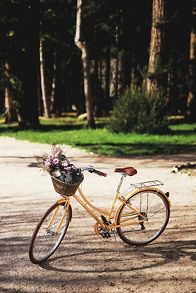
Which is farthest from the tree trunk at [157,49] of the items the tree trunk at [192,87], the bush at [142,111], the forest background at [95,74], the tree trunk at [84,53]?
the tree trunk at [192,87]

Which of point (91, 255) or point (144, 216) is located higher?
point (144, 216)

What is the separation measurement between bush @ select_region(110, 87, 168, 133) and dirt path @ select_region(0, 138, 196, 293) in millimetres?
8761

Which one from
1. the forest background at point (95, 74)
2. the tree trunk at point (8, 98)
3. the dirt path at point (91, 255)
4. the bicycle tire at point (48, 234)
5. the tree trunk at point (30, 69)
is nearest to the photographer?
the dirt path at point (91, 255)

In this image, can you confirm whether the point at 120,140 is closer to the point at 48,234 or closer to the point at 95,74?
the point at 48,234

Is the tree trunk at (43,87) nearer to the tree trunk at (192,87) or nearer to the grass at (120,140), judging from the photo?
the grass at (120,140)

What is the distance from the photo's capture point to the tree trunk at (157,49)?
1848cm

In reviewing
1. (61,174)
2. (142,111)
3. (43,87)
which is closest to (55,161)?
(61,174)

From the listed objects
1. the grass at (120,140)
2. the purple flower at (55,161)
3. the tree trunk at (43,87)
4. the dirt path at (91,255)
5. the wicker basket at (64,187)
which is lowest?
the dirt path at (91,255)

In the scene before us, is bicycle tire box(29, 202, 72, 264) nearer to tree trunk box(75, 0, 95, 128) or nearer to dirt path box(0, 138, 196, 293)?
dirt path box(0, 138, 196, 293)

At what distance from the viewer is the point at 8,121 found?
24609 mm

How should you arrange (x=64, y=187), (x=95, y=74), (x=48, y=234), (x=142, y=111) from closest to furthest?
(x=64, y=187)
(x=48, y=234)
(x=142, y=111)
(x=95, y=74)

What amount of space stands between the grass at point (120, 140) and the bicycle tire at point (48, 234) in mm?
8097

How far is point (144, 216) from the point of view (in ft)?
18.9

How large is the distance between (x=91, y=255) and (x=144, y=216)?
0.95m
